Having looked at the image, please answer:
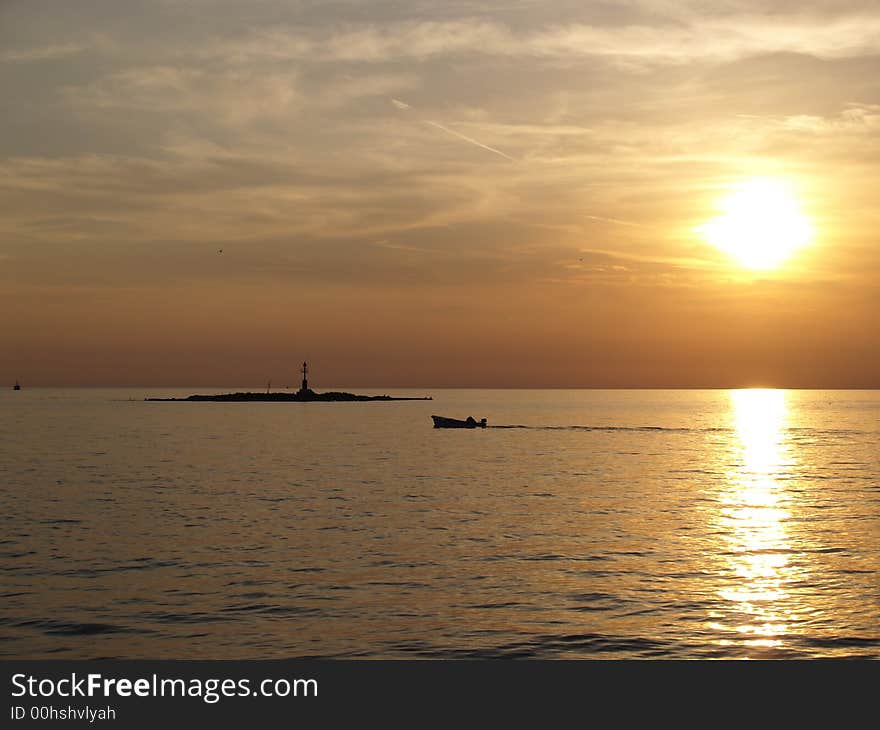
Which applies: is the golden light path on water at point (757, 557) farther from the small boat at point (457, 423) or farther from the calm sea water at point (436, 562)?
the small boat at point (457, 423)

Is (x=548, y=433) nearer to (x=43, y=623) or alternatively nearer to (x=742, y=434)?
(x=742, y=434)

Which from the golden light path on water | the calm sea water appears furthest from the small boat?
the golden light path on water

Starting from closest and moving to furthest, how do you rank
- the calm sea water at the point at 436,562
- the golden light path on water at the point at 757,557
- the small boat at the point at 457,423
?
the calm sea water at the point at 436,562 < the golden light path on water at the point at 757,557 < the small boat at the point at 457,423

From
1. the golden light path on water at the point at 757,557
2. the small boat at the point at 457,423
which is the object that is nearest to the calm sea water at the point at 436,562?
the golden light path on water at the point at 757,557

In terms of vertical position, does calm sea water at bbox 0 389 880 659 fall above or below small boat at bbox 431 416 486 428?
below

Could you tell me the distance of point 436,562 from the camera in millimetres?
35531

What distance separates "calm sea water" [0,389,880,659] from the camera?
24.6 m

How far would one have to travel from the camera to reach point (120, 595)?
96.7 ft

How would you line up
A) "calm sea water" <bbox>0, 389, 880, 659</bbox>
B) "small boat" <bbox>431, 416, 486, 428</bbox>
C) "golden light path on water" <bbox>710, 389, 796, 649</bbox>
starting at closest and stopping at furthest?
1. "calm sea water" <bbox>0, 389, 880, 659</bbox>
2. "golden light path on water" <bbox>710, 389, 796, 649</bbox>
3. "small boat" <bbox>431, 416, 486, 428</bbox>

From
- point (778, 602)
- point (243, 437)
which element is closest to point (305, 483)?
point (778, 602)

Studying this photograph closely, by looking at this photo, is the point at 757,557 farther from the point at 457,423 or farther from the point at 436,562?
the point at 457,423

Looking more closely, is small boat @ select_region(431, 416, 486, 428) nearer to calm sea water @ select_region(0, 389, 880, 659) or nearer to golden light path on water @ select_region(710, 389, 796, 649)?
calm sea water @ select_region(0, 389, 880, 659)

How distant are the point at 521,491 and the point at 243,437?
263 ft

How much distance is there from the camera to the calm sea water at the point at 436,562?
80.6 feet
